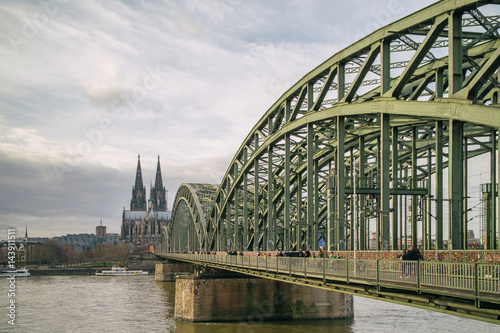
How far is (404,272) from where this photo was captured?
63.8 feet

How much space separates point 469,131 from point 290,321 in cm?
2137

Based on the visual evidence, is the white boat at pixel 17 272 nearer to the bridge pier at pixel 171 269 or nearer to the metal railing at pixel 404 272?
the bridge pier at pixel 171 269

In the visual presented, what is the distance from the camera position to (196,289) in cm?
4831

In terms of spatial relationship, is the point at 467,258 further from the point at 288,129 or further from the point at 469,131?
the point at 288,129

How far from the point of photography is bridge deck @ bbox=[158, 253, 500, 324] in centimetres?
1572

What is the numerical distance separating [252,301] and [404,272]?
→ 30.2 meters

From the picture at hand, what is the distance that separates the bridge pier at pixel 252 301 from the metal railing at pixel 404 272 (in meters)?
16.5

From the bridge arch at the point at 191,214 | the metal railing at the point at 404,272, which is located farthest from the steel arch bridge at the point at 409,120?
the bridge arch at the point at 191,214

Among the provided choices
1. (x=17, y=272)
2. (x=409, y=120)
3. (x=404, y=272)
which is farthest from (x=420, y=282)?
(x=17, y=272)

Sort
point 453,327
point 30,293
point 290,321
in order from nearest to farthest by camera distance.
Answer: point 453,327
point 290,321
point 30,293

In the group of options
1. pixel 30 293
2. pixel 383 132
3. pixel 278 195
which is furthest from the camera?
pixel 30 293

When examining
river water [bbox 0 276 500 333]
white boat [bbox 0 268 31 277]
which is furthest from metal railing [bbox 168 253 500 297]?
white boat [bbox 0 268 31 277]

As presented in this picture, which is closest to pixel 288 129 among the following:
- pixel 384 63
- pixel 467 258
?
pixel 384 63

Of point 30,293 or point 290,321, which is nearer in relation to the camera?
point 290,321
